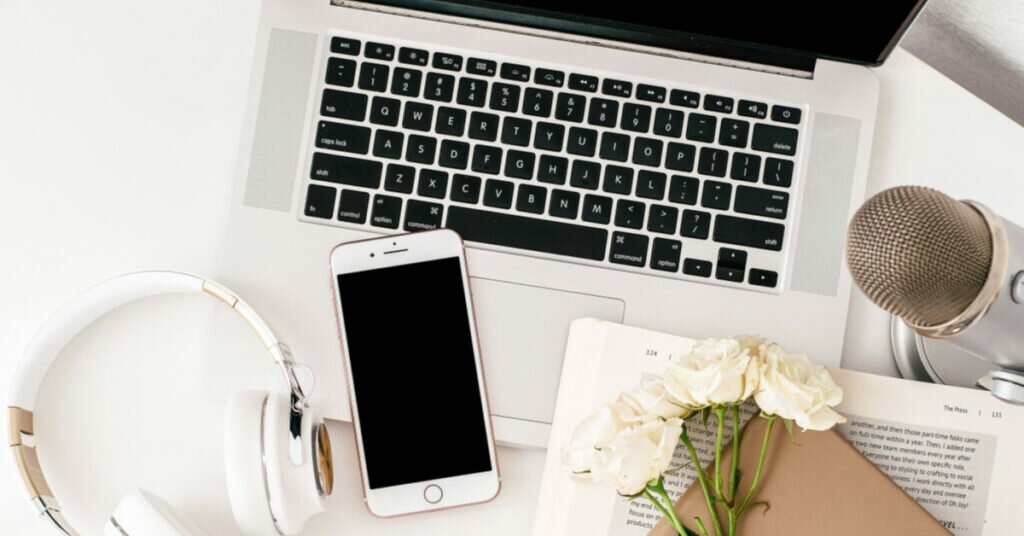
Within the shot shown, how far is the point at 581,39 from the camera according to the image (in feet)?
2.12

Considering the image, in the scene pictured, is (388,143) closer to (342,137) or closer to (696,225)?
(342,137)

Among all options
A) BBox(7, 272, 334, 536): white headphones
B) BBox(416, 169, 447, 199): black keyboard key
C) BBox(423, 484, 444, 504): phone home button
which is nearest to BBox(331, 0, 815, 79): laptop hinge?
BBox(416, 169, 447, 199): black keyboard key

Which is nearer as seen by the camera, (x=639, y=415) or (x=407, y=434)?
(x=639, y=415)

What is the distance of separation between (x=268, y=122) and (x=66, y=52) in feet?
0.57

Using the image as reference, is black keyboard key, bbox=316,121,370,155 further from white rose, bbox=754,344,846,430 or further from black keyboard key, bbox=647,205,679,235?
white rose, bbox=754,344,846,430

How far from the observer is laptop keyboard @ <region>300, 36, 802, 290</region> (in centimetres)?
63

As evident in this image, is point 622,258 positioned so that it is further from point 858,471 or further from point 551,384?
point 858,471

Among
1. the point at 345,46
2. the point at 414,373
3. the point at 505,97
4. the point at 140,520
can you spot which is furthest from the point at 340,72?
the point at 140,520

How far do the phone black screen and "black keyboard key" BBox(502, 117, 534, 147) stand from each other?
9 cm

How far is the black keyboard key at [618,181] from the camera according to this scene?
63 cm

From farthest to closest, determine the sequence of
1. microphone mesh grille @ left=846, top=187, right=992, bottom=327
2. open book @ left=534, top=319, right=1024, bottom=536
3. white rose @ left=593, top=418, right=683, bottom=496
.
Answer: open book @ left=534, top=319, right=1024, bottom=536, white rose @ left=593, top=418, right=683, bottom=496, microphone mesh grille @ left=846, top=187, right=992, bottom=327

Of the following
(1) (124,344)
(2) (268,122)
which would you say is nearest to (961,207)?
(2) (268,122)

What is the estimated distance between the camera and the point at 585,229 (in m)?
0.63

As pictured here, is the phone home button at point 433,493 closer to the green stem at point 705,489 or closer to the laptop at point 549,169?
the laptop at point 549,169
